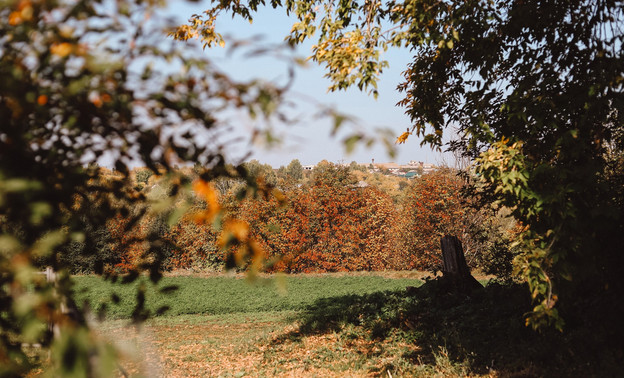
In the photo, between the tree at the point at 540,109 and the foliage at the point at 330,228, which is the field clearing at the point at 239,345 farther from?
the foliage at the point at 330,228

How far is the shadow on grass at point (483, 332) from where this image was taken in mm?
5738

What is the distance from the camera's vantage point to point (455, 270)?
10.4 m

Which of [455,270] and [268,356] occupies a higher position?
[455,270]

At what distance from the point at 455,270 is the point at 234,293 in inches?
616

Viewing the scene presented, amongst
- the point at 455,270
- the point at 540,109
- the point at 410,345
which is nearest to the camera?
the point at 540,109

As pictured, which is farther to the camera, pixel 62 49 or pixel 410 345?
pixel 410 345

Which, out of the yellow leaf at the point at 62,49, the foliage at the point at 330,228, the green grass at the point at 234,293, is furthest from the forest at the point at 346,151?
the foliage at the point at 330,228

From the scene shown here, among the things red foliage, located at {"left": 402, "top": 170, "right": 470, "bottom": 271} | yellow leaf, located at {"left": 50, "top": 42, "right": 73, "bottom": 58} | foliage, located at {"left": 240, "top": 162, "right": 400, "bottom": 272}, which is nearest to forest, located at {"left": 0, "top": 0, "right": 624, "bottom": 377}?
yellow leaf, located at {"left": 50, "top": 42, "right": 73, "bottom": 58}

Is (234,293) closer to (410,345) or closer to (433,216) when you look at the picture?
(433,216)

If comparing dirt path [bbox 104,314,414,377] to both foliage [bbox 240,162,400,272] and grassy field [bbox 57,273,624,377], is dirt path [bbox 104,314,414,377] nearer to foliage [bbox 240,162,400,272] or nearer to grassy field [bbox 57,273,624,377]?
grassy field [bbox 57,273,624,377]

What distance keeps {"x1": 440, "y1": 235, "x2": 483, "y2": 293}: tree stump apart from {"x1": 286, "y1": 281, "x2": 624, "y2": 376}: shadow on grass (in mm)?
378

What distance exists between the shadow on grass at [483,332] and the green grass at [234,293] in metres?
7.28

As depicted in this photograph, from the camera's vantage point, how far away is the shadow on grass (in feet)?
18.8

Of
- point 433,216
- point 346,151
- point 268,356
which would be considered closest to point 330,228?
point 433,216
